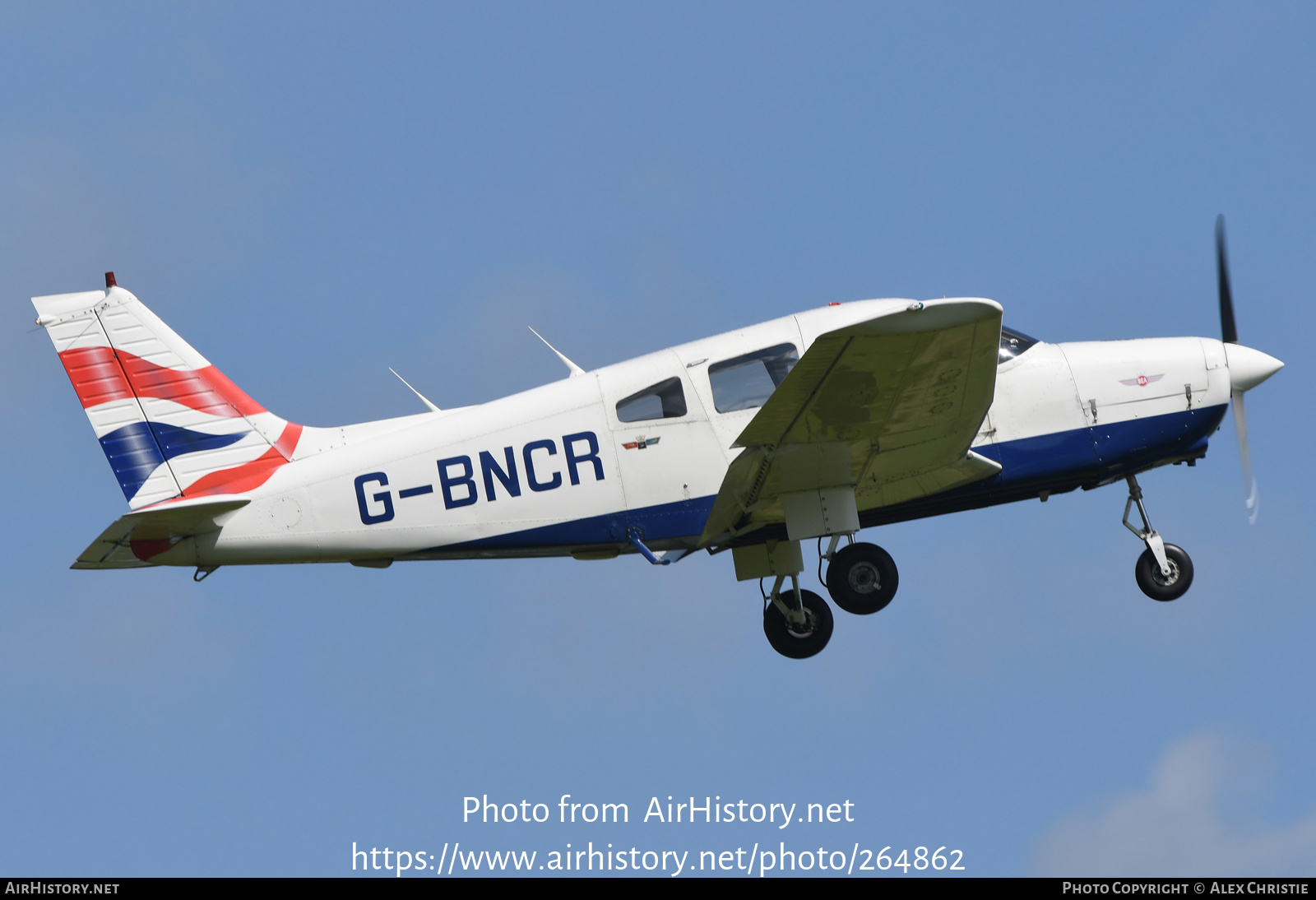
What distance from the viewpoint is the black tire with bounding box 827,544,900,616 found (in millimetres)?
12875

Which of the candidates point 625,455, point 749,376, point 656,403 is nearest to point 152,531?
point 625,455

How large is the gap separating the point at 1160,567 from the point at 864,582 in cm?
309

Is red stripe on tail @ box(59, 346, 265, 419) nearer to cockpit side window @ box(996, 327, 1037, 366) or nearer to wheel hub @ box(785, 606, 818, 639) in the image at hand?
wheel hub @ box(785, 606, 818, 639)

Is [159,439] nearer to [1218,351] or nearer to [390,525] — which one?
[390,525]

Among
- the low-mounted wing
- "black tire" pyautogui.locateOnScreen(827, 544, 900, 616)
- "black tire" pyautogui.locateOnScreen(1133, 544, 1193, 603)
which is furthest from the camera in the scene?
"black tire" pyautogui.locateOnScreen(1133, 544, 1193, 603)

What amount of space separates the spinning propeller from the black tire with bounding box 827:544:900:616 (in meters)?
→ 3.58

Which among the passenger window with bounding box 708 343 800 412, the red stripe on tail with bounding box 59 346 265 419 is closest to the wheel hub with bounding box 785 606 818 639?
the passenger window with bounding box 708 343 800 412

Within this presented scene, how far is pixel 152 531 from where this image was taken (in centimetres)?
1233

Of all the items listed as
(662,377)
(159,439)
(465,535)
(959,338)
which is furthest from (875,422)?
(159,439)

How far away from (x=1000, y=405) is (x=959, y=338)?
8.60 feet

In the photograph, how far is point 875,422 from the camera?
11.6 meters

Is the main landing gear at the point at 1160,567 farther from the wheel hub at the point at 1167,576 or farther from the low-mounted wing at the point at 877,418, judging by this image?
the low-mounted wing at the point at 877,418

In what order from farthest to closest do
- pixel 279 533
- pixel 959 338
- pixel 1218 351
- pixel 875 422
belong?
pixel 1218 351
pixel 279 533
pixel 875 422
pixel 959 338

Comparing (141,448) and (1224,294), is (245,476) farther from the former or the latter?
(1224,294)
